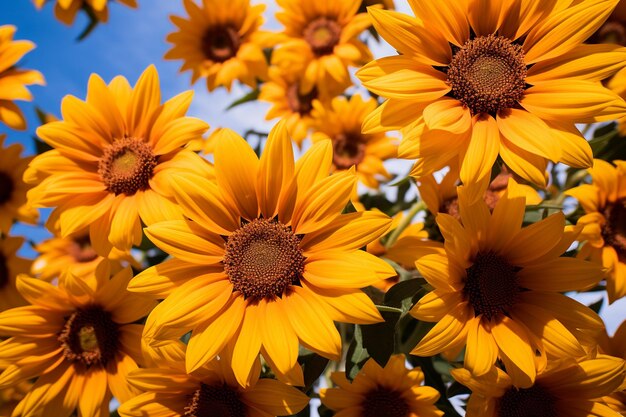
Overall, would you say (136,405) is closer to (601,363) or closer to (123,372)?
(123,372)

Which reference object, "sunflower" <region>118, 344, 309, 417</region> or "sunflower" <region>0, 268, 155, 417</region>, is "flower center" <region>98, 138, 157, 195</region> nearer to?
"sunflower" <region>0, 268, 155, 417</region>

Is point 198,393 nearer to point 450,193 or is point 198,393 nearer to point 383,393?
point 383,393

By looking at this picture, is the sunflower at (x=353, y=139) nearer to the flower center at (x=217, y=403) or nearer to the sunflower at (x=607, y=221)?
the sunflower at (x=607, y=221)

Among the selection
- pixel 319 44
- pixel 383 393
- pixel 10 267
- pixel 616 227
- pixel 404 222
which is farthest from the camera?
pixel 319 44

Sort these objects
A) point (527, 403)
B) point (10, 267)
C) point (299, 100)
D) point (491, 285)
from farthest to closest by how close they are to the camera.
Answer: point (299, 100)
point (10, 267)
point (527, 403)
point (491, 285)

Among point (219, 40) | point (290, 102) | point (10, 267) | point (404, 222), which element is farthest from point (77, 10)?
point (404, 222)

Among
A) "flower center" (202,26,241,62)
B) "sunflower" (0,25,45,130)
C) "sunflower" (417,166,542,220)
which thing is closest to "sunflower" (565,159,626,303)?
"sunflower" (417,166,542,220)

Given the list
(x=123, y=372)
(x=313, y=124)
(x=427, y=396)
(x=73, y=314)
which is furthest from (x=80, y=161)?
(x=313, y=124)

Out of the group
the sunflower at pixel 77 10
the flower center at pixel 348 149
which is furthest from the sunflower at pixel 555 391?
the sunflower at pixel 77 10
